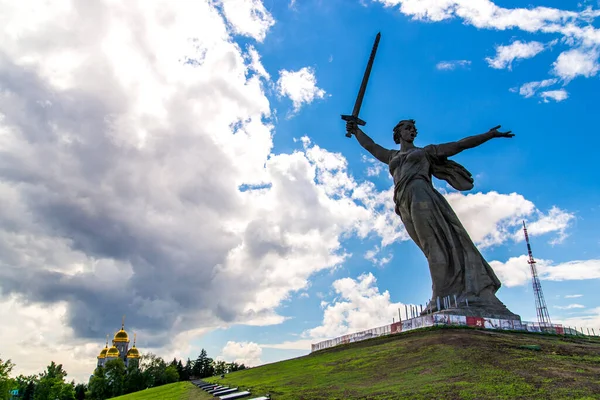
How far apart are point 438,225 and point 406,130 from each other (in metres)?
4.86

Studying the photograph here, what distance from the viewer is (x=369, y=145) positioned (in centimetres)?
2255

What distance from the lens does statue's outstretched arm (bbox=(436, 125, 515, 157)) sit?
62.1 ft

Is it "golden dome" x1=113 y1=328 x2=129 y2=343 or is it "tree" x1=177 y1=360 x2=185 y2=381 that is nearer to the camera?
"tree" x1=177 y1=360 x2=185 y2=381

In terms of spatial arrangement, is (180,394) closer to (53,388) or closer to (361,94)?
(361,94)

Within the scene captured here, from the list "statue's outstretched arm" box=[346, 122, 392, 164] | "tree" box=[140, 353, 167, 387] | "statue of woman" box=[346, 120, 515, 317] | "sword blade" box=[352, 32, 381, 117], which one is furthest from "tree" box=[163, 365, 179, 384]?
"statue of woman" box=[346, 120, 515, 317]

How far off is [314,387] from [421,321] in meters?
6.28

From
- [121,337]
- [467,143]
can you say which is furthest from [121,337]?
[467,143]

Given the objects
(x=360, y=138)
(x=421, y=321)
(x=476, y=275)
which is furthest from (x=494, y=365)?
(x=360, y=138)

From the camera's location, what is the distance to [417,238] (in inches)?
791

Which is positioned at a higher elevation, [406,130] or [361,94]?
[361,94]

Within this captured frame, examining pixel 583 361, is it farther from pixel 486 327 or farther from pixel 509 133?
pixel 509 133

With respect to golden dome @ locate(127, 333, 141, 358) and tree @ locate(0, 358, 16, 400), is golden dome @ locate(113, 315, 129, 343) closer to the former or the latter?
golden dome @ locate(127, 333, 141, 358)

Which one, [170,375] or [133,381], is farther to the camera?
[170,375]

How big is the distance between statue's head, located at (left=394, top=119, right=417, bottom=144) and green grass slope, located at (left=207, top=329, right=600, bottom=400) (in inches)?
372
